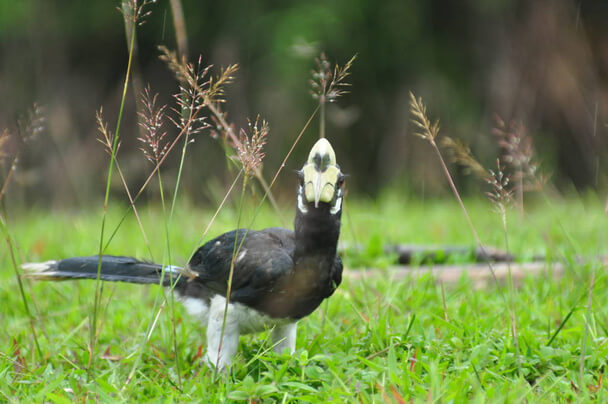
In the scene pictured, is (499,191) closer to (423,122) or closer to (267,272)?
(423,122)

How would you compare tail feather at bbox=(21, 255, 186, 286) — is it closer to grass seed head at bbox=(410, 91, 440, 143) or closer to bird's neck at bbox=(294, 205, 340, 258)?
bird's neck at bbox=(294, 205, 340, 258)

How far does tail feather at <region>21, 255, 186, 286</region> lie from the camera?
2557mm

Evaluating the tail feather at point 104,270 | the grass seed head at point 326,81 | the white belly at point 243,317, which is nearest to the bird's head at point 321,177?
the grass seed head at point 326,81

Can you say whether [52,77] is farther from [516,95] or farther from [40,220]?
[516,95]

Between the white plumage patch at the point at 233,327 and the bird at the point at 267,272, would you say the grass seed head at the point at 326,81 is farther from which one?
the white plumage patch at the point at 233,327

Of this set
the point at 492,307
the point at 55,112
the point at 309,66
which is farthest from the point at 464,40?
the point at 492,307

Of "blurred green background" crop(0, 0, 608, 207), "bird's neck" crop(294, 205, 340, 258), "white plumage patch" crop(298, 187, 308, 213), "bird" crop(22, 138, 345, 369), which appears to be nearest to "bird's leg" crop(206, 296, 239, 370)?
"bird" crop(22, 138, 345, 369)

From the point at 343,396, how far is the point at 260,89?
20.9 ft

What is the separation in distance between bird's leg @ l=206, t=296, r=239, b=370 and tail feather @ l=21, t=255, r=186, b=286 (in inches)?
10.3

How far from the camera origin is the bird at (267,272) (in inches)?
86.9

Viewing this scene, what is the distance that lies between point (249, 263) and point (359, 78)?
6123mm

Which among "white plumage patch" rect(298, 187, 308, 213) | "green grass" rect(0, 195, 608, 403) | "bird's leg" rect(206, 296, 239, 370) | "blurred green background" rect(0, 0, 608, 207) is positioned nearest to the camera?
"green grass" rect(0, 195, 608, 403)

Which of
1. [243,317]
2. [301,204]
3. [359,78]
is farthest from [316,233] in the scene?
[359,78]

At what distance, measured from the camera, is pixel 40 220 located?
562 cm
